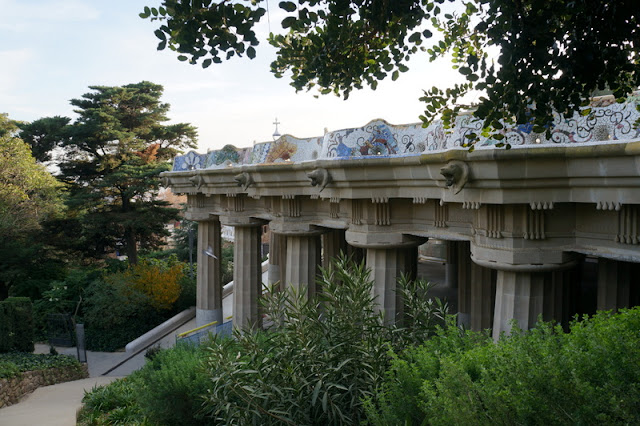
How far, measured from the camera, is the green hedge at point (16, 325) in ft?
68.2

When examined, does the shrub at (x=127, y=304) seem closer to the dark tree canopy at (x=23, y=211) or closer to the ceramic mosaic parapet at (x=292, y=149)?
the dark tree canopy at (x=23, y=211)

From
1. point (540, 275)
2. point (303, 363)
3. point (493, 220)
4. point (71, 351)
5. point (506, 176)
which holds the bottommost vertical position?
point (71, 351)

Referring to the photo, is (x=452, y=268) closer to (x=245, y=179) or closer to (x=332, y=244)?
(x=332, y=244)

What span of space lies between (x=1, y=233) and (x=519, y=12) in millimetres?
30108

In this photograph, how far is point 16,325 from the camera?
21188 millimetres

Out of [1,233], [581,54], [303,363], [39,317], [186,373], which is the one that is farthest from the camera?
[1,233]

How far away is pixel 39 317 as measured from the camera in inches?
1034

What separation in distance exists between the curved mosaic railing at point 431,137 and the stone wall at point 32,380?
968cm

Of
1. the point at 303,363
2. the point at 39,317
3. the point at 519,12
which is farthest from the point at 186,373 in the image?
the point at 39,317

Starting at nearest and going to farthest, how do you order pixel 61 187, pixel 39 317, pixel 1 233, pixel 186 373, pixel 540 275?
pixel 540 275 → pixel 186 373 → pixel 39 317 → pixel 1 233 → pixel 61 187

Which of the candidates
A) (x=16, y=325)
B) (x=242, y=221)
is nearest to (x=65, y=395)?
(x=16, y=325)

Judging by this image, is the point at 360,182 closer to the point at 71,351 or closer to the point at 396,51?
the point at 396,51

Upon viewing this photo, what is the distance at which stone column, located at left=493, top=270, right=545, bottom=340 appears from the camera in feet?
27.2

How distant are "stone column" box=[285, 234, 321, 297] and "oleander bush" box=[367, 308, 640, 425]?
861cm
